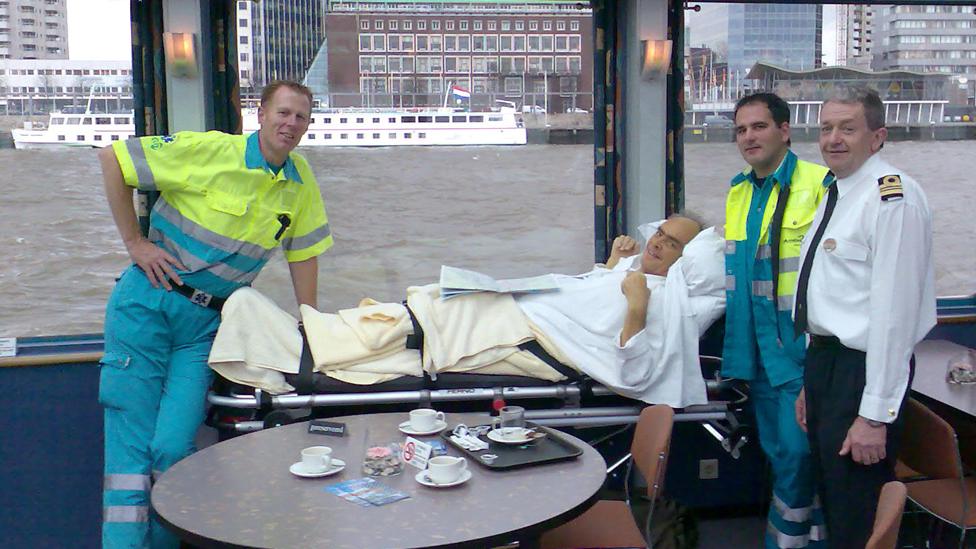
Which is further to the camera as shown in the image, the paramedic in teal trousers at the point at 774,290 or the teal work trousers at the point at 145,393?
the paramedic in teal trousers at the point at 774,290

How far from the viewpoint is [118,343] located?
2.63 metres

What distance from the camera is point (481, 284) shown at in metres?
3.09

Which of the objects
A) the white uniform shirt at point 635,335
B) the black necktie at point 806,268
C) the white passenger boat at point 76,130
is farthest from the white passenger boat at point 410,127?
the black necktie at point 806,268

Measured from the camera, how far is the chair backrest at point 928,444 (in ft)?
7.81

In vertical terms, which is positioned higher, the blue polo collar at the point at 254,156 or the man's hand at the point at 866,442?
the blue polo collar at the point at 254,156

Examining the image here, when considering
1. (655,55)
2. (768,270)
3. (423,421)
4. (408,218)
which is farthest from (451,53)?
(408,218)

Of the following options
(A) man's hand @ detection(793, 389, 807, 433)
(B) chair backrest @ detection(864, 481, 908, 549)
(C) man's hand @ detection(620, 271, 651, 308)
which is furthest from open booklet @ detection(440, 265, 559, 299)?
(B) chair backrest @ detection(864, 481, 908, 549)

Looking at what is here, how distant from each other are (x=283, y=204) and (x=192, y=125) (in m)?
1.04

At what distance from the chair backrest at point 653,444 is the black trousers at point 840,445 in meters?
0.37

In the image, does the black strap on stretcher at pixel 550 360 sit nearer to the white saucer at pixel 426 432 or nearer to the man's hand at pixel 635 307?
the man's hand at pixel 635 307

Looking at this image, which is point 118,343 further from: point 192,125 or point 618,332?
point 618,332

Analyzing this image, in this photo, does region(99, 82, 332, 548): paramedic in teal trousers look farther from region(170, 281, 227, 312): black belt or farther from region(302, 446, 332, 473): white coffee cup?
region(302, 446, 332, 473): white coffee cup

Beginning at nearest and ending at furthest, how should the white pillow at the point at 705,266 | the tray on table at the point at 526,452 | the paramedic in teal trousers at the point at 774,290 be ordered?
the tray on table at the point at 526,452 < the paramedic in teal trousers at the point at 774,290 < the white pillow at the point at 705,266

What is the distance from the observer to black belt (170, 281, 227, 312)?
2.71 m
